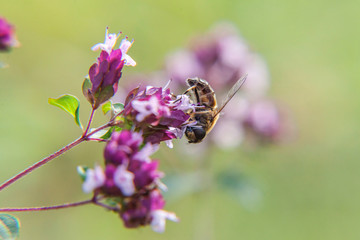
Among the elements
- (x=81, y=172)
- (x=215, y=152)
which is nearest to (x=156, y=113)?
(x=81, y=172)

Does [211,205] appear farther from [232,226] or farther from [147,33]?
[147,33]

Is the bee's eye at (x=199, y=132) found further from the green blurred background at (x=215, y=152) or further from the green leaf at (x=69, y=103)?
the green blurred background at (x=215, y=152)

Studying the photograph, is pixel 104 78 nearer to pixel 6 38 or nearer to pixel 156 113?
pixel 156 113

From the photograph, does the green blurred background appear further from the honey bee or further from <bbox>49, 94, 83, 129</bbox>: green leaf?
<bbox>49, 94, 83, 129</bbox>: green leaf

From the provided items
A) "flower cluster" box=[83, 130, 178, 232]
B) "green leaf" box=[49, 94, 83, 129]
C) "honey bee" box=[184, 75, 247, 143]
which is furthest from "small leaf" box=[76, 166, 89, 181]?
"honey bee" box=[184, 75, 247, 143]

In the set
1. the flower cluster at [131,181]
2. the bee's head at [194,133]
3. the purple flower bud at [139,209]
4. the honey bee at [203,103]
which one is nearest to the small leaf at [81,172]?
the flower cluster at [131,181]

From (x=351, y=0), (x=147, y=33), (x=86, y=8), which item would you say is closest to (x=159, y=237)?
(x=147, y=33)
